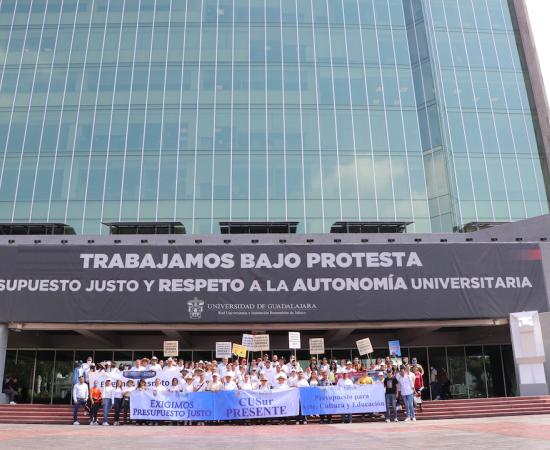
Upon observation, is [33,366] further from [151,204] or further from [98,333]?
[151,204]

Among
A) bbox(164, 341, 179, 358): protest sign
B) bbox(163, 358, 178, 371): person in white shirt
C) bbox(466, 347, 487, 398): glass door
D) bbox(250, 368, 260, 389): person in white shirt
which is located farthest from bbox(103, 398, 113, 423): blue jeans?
bbox(466, 347, 487, 398): glass door

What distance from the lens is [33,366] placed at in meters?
30.2

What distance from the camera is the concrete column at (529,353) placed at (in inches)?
922

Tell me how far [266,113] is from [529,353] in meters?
21.1

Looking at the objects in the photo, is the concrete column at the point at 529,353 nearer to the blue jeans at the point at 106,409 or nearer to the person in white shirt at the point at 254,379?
the person in white shirt at the point at 254,379

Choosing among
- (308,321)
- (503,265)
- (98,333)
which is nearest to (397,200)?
(503,265)

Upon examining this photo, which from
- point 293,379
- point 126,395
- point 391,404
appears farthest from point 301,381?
point 126,395

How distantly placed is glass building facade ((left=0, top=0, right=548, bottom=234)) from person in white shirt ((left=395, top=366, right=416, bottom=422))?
591 inches

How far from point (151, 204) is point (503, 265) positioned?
19571 mm

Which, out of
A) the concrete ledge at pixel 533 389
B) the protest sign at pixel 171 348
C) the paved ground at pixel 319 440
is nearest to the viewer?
the paved ground at pixel 319 440

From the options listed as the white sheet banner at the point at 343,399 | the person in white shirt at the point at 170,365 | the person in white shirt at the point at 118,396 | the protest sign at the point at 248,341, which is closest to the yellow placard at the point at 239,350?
the protest sign at the point at 248,341

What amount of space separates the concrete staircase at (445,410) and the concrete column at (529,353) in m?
1.17

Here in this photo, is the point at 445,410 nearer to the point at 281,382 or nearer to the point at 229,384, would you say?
the point at 281,382

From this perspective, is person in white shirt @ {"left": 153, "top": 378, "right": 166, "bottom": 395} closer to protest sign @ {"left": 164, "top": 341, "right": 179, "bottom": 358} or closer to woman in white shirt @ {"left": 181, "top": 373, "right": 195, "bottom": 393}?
woman in white shirt @ {"left": 181, "top": 373, "right": 195, "bottom": 393}
